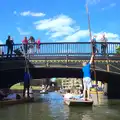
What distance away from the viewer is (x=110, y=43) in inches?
1243

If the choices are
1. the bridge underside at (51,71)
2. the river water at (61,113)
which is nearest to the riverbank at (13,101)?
the river water at (61,113)

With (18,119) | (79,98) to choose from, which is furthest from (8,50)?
(18,119)

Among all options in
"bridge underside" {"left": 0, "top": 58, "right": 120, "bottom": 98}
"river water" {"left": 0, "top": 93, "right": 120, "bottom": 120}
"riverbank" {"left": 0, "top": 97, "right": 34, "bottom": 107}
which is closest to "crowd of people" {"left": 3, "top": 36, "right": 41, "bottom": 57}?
"bridge underside" {"left": 0, "top": 58, "right": 120, "bottom": 98}

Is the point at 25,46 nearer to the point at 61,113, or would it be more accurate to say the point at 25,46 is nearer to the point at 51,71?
the point at 51,71

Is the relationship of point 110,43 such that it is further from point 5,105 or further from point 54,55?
point 5,105

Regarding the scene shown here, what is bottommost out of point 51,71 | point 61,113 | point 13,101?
point 61,113

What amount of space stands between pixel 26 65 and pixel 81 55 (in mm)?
5207

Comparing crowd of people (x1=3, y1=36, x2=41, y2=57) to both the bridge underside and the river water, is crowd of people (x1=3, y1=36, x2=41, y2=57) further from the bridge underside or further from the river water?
the river water

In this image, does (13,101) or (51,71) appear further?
(51,71)

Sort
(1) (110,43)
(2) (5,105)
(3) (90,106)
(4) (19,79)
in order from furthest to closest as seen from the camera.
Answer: (4) (19,79)
(1) (110,43)
(2) (5,105)
(3) (90,106)

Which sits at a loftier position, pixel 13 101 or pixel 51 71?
pixel 51 71

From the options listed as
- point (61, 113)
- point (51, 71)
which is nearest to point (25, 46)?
point (51, 71)

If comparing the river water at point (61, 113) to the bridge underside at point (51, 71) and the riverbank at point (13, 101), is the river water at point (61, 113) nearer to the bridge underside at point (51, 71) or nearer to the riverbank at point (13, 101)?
the riverbank at point (13, 101)

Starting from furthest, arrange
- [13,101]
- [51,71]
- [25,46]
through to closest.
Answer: [51,71] < [25,46] < [13,101]
